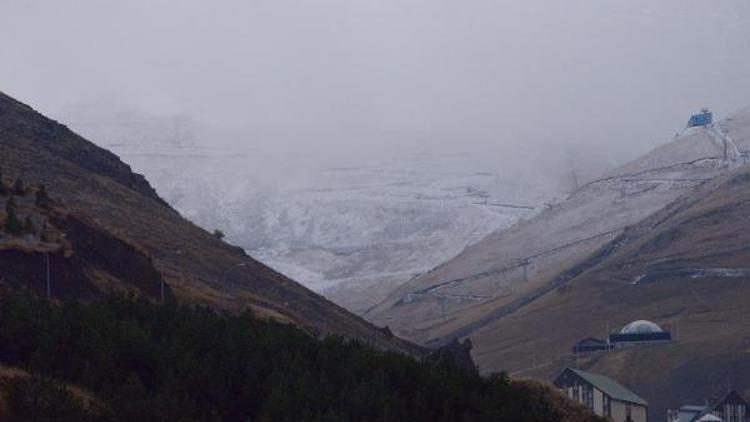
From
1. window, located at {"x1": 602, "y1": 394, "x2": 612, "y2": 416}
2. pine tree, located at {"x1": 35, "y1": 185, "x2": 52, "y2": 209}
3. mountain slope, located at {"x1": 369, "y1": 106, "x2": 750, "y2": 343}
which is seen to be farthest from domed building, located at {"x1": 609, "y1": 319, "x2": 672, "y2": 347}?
pine tree, located at {"x1": 35, "y1": 185, "x2": 52, "y2": 209}

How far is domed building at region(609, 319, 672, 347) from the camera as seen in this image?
89312 millimetres

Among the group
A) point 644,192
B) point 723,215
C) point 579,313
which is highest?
point 644,192

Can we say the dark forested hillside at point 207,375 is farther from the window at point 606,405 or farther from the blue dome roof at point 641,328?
the blue dome roof at point 641,328

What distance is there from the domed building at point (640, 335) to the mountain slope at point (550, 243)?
60.8 ft

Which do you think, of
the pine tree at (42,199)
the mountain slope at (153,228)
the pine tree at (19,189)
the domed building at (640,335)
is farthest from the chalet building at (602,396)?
the domed building at (640,335)

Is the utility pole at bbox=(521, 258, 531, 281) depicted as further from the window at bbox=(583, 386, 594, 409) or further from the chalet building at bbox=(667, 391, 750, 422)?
the window at bbox=(583, 386, 594, 409)

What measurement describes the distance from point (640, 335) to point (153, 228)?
40.9 meters

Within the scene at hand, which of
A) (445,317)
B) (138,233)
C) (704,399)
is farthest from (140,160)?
(138,233)

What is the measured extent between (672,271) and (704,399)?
42.9 m

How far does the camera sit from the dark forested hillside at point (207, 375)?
78.2 feet

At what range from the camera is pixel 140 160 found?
7446 inches

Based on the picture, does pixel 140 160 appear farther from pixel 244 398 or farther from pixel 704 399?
pixel 244 398

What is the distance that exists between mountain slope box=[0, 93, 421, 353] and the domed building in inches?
1194

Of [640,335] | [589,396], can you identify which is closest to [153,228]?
[589,396]
